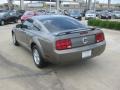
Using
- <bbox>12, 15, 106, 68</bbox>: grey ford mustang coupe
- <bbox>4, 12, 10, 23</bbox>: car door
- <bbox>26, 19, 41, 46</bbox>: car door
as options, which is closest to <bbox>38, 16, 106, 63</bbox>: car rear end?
<bbox>12, 15, 106, 68</bbox>: grey ford mustang coupe

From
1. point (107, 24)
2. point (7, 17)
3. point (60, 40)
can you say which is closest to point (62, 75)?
point (60, 40)

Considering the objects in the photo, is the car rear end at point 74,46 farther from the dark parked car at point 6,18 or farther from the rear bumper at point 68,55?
the dark parked car at point 6,18

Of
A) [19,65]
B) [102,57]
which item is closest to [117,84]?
[102,57]

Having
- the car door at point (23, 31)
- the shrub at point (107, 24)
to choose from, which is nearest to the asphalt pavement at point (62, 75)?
the car door at point (23, 31)

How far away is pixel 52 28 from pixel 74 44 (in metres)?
1.04

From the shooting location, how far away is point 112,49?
349 inches

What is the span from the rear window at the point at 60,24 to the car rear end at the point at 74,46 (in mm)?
750

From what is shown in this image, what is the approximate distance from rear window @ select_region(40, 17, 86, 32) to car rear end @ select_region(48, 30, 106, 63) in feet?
2.46

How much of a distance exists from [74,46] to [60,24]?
1268mm

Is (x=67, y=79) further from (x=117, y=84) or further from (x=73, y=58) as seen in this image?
(x=117, y=84)

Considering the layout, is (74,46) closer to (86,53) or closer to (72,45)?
(72,45)

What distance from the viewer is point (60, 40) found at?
18.3ft

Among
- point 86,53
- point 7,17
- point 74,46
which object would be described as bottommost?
point 7,17

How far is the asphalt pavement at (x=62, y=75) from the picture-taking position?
522cm
